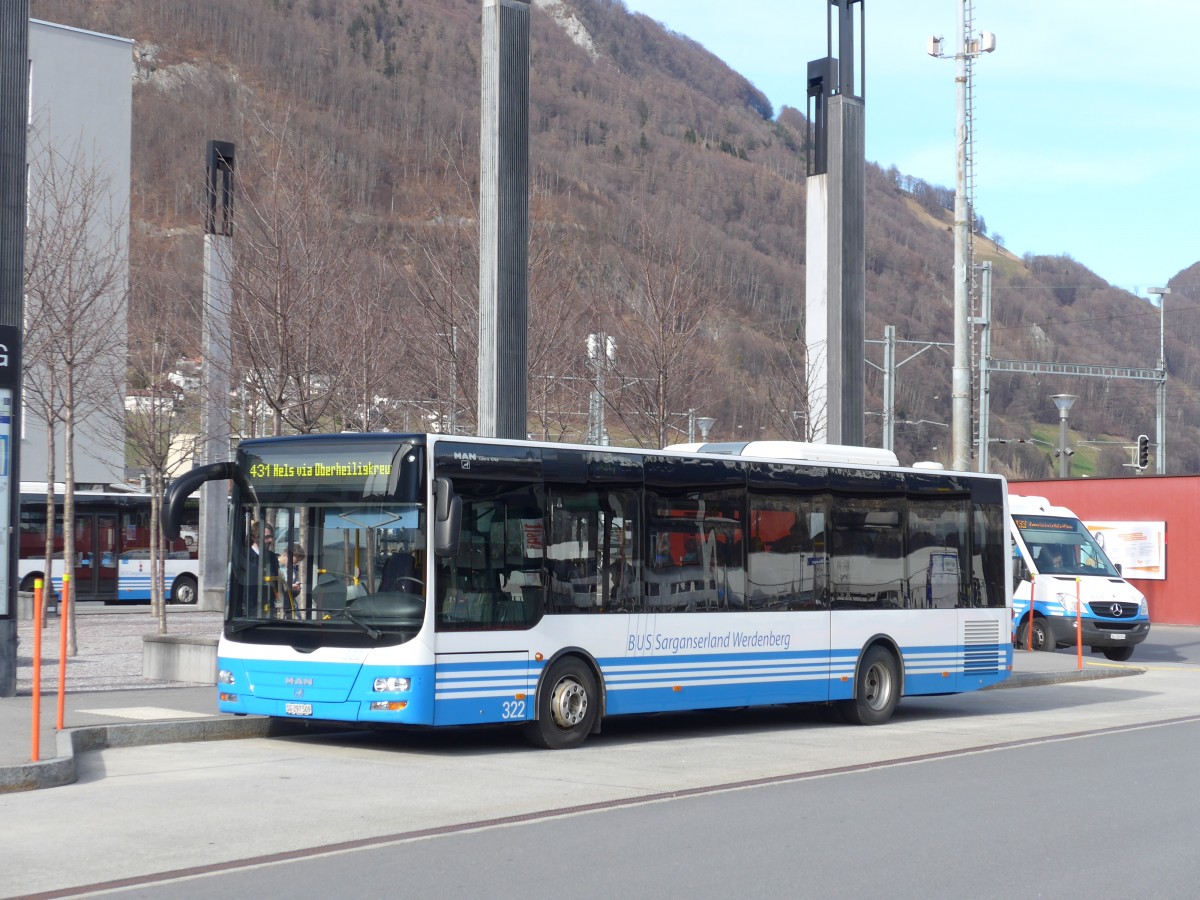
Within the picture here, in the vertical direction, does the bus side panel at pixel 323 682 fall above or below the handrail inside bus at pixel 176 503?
below

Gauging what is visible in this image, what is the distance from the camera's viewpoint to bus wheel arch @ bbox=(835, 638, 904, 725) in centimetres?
1667

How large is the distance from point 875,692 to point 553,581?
17.4 ft

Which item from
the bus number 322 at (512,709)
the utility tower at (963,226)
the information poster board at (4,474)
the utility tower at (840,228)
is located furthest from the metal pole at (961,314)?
the information poster board at (4,474)

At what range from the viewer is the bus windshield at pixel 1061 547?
92.4ft

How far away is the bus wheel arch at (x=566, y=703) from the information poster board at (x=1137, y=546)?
88.9ft

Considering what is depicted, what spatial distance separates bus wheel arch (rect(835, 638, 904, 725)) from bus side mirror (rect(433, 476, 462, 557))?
20.5 feet

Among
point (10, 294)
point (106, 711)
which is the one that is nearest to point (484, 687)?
point (106, 711)

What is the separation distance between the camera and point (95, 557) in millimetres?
38281

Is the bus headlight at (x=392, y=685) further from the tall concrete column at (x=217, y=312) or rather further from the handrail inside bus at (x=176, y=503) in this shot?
the tall concrete column at (x=217, y=312)

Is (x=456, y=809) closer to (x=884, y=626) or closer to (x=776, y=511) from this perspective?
(x=776, y=511)

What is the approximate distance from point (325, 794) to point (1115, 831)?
5349 mm

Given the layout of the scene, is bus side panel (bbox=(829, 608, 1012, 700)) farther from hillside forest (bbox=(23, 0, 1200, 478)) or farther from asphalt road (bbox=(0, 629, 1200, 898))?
hillside forest (bbox=(23, 0, 1200, 478))

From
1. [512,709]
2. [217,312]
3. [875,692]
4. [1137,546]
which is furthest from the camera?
[1137,546]

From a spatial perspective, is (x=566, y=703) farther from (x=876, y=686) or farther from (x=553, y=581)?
(x=876, y=686)
